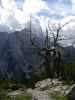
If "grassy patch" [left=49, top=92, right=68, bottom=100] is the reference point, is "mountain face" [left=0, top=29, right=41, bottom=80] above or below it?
above

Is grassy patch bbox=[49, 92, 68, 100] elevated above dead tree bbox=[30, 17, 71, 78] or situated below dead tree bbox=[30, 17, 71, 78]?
below

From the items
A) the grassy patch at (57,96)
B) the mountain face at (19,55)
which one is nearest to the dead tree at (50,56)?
the mountain face at (19,55)

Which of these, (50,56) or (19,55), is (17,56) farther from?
(50,56)

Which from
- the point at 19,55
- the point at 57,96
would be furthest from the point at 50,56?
the point at 57,96

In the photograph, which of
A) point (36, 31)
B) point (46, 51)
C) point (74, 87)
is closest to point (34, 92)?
point (74, 87)

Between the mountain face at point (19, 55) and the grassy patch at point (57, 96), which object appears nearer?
the grassy patch at point (57, 96)

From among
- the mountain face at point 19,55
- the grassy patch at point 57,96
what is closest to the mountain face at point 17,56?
the mountain face at point 19,55

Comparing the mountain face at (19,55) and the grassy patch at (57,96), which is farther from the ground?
the mountain face at (19,55)

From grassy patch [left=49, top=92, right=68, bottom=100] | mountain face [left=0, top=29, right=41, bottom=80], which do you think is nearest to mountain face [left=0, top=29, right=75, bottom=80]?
mountain face [left=0, top=29, right=41, bottom=80]

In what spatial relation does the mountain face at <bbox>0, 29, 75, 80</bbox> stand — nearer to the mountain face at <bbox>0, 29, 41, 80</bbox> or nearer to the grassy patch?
the mountain face at <bbox>0, 29, 41, 80</bbox>

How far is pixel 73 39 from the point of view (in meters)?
7.35

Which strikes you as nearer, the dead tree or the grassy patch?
the grassy patch

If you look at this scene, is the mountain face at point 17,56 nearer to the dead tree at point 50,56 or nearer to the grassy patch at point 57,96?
the dead tree at point 50,56

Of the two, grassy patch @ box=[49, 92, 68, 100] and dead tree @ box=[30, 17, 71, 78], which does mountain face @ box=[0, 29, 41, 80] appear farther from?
grassy patch @ box=[49, 92, 68, 100]
